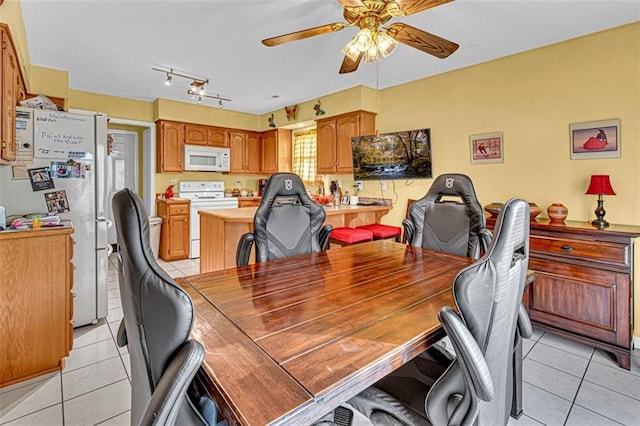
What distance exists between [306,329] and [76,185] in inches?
101

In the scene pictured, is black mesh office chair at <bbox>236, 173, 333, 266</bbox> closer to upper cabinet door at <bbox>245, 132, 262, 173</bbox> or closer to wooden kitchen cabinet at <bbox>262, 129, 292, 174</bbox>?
wooden kitchen cabinet at <bbox>262, 129, 292, 174</bbox>

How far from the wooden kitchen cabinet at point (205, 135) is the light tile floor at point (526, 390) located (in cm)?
367

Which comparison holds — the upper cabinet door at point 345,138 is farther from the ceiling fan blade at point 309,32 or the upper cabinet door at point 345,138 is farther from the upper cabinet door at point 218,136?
the ceiling fan blade at point 309,32

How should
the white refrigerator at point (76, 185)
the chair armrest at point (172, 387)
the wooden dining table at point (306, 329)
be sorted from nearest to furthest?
the chair armrest at point (172, 387), the wooden dining table at point (306, 329), the white refrigerator at point (76, 185)

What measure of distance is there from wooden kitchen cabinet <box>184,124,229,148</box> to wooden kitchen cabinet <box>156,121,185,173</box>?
0.33 feet

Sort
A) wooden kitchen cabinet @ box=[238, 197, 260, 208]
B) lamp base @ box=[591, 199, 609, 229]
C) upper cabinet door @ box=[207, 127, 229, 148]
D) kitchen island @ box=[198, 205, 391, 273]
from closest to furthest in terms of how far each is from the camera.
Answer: lamp base @ box=[591, 199, 609, 229] < kitchen island @ box=[198, 205, 391, 273] < upper cabinet door @ box=[207, 127, 229, 148] < wooden kitchen cabinet @ box=[238, 197, 260, 208]

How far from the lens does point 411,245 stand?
2.55 metres

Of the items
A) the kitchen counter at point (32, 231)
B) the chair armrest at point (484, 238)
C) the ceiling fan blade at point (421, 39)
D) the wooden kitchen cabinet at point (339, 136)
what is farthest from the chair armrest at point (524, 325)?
the wooden kitchen cabinet at point (339, 136)

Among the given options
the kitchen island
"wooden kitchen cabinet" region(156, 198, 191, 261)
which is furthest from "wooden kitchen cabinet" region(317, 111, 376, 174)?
"wooden kitchen cabinet" region(156, 198, 191, 261)

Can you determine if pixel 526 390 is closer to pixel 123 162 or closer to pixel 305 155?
pixel 305 155

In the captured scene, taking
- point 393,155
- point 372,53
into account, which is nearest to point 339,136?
point 393,155

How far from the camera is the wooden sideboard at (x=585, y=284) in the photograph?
7.54 feet

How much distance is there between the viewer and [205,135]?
5637 mm

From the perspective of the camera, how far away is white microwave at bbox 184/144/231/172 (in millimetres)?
5410
